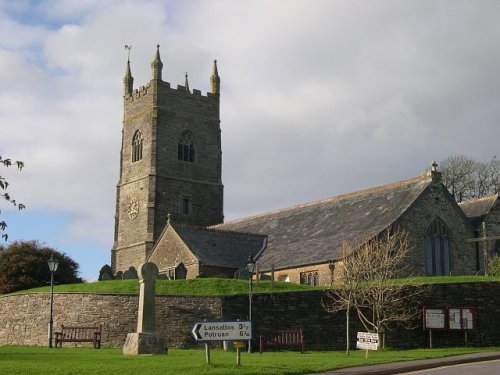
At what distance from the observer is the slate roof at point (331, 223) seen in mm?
44688

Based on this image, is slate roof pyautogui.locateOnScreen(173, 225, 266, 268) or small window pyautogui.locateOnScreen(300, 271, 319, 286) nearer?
small window pyautogui.locateOnScreen(300, 271, 319, 286)

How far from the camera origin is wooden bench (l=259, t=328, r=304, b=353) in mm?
31105

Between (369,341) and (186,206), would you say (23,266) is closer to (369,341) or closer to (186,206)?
(186,206)

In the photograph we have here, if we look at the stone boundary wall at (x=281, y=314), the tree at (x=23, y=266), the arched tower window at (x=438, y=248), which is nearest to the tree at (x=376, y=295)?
the stone boundary wall at (x=281, y=314)

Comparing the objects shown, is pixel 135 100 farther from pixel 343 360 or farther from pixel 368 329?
pixel 343 360

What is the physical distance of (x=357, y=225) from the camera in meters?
46.2

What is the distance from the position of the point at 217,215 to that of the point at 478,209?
2581 centimetres

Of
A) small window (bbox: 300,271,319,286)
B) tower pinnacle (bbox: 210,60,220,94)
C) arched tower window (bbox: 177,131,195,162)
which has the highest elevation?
tower pinnacle (bbox: 210,60,220,94)

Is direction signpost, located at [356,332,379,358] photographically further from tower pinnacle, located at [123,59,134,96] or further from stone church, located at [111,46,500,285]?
tower pinnacle, located at [123,59,134,96]

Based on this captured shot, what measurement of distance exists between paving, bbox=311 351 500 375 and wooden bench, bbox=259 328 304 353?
6.64 metres

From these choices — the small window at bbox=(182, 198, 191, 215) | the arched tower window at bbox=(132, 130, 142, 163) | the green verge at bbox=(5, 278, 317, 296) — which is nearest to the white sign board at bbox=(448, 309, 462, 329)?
the green verge at bbox=(5, 278, 317, 296)

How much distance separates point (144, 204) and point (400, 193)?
1013 inches

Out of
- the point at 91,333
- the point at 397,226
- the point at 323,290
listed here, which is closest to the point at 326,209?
the point at 397,226

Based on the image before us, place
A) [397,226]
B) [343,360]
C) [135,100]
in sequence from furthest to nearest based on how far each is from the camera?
[135,100] → [397,226] → [343,360]
